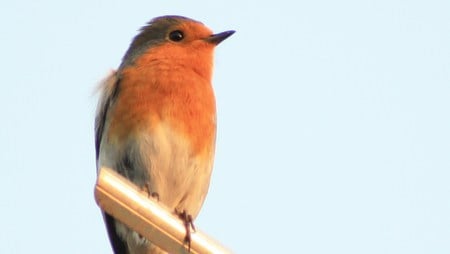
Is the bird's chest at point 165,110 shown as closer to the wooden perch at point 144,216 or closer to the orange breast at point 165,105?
the orange breast at point 165,105

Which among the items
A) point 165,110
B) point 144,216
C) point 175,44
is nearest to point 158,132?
point 165,110

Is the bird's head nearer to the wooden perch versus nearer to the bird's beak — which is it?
the bird's beak

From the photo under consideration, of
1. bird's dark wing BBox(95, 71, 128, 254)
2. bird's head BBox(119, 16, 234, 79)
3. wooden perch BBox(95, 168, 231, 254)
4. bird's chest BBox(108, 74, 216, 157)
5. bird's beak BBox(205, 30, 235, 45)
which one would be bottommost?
bird's dark wing BBox(95, 71, 128, 254)

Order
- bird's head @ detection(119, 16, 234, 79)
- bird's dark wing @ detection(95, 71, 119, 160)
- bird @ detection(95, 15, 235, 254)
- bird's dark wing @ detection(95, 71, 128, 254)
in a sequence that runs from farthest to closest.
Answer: bird's head @ detection(119, 16, 234, 79)
bird's dark wing @ detection(95, 71, 119, 160)
bird's dark wing @ detection(95, 71, 128, 254)
bird @ detection(95, 15, 235, 254)

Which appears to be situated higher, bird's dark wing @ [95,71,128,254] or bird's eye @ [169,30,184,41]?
bird's eye @ [169,30,184,41]

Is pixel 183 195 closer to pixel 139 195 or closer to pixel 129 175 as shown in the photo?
pixel 129 175

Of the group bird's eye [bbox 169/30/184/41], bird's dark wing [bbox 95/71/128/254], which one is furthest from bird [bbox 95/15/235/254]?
bird's eye [bbox 169/30/184/41]

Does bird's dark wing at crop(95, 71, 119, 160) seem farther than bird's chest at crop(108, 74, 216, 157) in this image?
Yes

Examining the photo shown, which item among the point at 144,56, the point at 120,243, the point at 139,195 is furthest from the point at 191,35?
the point at 139,195
